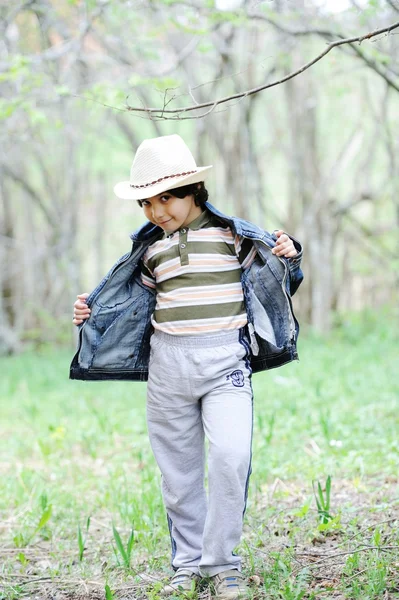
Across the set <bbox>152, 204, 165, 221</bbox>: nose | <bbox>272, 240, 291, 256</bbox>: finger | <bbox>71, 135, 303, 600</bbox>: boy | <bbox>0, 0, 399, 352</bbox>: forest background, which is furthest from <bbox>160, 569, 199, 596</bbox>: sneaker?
<bbox>0, 0, 399, 352</bbox>: forest background

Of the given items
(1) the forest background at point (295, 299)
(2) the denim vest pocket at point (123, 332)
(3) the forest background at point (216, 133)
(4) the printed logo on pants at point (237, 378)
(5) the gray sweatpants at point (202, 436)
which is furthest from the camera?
(3) the forest background at point (216, 133)

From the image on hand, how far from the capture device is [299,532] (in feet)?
11.8

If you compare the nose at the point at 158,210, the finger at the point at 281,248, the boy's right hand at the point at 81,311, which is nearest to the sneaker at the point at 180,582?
the boy's right hand at the point at 81,311

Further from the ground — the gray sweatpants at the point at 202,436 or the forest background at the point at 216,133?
the forest background at the point at 216,133

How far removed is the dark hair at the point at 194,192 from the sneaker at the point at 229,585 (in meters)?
1.47

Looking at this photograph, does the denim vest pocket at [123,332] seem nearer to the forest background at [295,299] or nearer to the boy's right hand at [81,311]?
the boy's right hand at [81,311]

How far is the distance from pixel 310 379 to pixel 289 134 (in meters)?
6.98

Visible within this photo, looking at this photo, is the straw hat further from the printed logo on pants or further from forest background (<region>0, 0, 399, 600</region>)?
the printed logo on pants

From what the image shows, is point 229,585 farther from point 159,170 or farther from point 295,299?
point 295,299

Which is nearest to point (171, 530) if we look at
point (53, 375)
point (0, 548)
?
point (0, 548)

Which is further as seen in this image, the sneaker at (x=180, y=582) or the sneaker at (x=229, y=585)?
the sneaker at (x=180, y=582)

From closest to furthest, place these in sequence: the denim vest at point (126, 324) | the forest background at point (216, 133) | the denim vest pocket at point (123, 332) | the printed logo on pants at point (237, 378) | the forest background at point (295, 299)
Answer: the printed logo on pants at point (237, 378), the denim vest at point (126, 324), the denim vest pocket at point (123, 332), the forest background at point (295, 299), the forest background at point (216, 133)

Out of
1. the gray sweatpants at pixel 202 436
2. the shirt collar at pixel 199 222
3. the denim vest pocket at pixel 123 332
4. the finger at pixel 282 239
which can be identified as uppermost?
the shirt collar at pixel 199 222

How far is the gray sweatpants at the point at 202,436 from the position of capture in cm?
288
